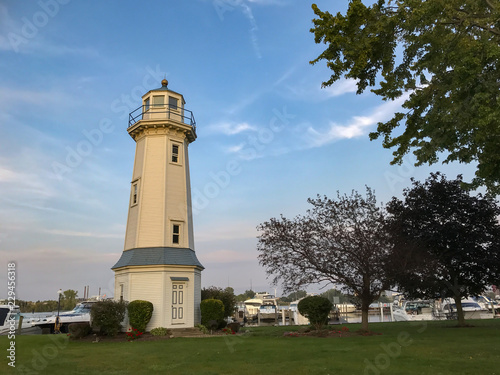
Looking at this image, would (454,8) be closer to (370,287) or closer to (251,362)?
(251,362)

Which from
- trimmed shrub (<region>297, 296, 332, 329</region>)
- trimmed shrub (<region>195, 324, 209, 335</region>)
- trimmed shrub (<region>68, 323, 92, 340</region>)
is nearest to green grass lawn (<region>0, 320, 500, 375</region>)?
trimmed shrub (<region>68, 323, 92, 340</region>)

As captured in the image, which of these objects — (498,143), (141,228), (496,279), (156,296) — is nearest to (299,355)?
(498,143)

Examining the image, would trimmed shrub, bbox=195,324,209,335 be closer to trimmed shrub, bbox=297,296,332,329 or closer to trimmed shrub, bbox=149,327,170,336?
trimmed shrub, bbox=149,327,170,336

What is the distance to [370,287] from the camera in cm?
2217

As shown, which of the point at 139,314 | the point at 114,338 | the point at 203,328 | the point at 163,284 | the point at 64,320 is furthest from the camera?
the point at 64,320

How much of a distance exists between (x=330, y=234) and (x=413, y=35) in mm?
12428

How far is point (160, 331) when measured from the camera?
22281 mm

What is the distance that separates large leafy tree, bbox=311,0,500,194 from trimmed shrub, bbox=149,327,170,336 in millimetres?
16423

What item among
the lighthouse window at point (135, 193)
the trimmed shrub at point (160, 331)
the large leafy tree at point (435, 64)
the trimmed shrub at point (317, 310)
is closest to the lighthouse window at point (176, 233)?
the lighthouse window at point (135, 193)

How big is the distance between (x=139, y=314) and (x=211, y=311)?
15.0 feet

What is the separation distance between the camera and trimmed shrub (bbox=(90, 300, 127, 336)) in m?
21.0

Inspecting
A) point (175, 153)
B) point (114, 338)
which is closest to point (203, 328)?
point (114, 338)

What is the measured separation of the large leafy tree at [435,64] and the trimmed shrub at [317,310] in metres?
11.7

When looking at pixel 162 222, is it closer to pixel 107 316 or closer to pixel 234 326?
pixel 107 316
